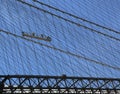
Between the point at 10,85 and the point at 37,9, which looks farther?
the point at 37,9

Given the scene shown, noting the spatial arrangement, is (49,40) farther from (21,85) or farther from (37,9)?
(21,85)

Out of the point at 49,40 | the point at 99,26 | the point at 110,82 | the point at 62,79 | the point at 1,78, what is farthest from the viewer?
the point at 99,26

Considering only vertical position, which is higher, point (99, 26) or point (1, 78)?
point (1, 78)

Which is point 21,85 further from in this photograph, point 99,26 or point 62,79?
point 99,26

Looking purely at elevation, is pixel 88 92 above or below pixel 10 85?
below

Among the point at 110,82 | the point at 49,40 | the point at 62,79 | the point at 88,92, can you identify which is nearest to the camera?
the point at 62,79

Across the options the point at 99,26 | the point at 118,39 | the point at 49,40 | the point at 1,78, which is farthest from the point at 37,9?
the point at 1,78

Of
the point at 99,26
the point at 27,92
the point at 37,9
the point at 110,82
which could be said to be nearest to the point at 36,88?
the point at 27,92

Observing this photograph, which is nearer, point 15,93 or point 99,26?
point 15,93

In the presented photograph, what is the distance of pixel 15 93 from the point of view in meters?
37.2

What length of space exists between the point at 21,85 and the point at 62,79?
19.2 feet

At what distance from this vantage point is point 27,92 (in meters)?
38.2

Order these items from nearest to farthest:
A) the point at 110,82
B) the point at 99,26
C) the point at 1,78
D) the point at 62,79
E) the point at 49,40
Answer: the point at 1,78
the point at 62,79
the point at 110,82
the point at 49,40
the point at 99,26

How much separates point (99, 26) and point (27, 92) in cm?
2918
